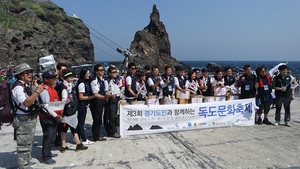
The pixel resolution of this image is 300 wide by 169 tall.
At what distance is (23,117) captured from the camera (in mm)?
4066

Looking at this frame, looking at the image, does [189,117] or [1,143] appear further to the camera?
[189,117]

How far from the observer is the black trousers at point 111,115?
→ 6195mm

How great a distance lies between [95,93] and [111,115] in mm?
904

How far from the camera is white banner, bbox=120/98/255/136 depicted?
6.38 m

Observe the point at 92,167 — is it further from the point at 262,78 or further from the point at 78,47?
the point at 78,47

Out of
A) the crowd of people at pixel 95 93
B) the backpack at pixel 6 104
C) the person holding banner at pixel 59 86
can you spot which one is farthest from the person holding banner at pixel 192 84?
the backpack at pixel 6 104

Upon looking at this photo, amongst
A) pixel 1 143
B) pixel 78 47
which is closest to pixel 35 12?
pixel 78 47

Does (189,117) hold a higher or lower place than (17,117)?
lower

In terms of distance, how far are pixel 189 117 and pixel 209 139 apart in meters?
0.95

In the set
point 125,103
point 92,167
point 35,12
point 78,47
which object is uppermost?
point 35,12

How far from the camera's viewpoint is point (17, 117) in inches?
160

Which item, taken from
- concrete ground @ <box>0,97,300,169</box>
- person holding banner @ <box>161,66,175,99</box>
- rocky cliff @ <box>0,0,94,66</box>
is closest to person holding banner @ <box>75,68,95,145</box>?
concrete ground @ <box>0,97,300,169</box>

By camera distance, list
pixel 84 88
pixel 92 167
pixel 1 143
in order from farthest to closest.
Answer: pixel 1 143 → pixel 84 88 → pixel 92 167

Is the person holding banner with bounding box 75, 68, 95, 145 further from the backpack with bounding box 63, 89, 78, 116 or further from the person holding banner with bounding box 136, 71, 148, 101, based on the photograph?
the person holding banner with bounding box 136, 71, 148, 101
